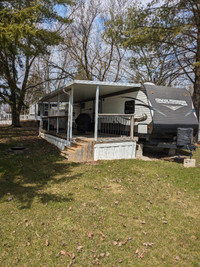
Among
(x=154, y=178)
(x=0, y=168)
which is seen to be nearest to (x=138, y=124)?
(x=154, y=178)

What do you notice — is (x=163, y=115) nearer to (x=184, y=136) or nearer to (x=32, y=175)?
(x=184, y=136)

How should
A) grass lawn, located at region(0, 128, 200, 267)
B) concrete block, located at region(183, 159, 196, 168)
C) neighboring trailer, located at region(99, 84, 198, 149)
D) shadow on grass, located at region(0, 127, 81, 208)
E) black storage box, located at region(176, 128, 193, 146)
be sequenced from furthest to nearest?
neighboring trailer, located at region(99, 84, 198, 149) < black storage box, located at region(176, 128, 193, 146) < concrete block, located at region(183, 159, 196, 168) < shadow on grass, located at region(0, 127, 81, 208) < grass lawn, located at region(0, 128, 200, 267)

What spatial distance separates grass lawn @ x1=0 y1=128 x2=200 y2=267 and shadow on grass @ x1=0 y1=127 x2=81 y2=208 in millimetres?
22

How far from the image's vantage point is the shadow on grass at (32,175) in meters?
4.50

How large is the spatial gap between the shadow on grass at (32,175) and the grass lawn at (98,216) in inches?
0.9

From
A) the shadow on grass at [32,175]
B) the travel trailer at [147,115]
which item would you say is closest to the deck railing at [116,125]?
the travel trailer at [147,115]

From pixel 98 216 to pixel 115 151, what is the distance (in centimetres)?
420

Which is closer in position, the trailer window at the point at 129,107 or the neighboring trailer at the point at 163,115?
the neighboring trailer at the point at 163,115

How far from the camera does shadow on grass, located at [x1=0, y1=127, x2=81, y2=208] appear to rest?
177 inches

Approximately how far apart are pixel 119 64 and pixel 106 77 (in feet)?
6.78

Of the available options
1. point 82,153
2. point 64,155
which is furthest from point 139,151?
point 64,155

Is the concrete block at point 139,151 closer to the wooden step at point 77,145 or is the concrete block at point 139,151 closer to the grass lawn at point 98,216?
the grass lawn at point 98,216

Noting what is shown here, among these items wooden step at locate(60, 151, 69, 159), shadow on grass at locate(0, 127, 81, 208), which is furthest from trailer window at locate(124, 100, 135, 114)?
shadow on grass at locate(0, 127, 81, 208)

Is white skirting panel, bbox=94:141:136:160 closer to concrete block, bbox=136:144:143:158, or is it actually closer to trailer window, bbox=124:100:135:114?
concrete block, bbox=136:144:143:158
